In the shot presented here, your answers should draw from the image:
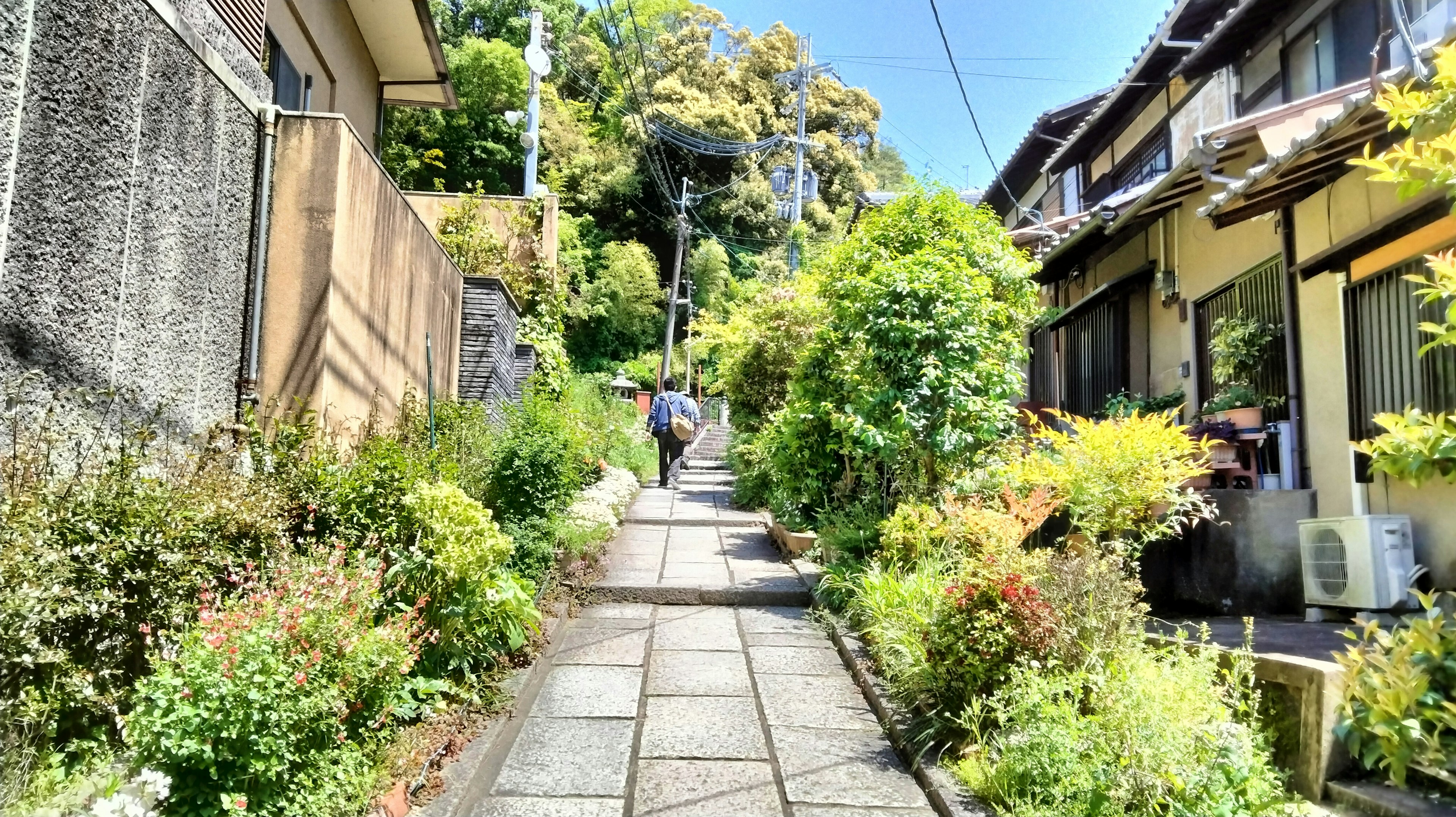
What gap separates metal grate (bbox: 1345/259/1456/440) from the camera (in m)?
4.73

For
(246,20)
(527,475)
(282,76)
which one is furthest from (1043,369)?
(246,20)

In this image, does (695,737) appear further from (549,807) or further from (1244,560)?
(1244,560)

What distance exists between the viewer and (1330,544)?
500 centimetres

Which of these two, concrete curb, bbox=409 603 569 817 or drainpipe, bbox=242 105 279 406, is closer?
concrete curb, bbox=409 603 569 817

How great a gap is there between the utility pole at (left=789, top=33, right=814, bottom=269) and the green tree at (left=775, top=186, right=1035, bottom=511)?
12.5 m

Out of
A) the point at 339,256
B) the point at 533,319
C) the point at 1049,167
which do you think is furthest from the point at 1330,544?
the point at 1049,167

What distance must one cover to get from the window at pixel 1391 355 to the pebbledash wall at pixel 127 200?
6.34 metres

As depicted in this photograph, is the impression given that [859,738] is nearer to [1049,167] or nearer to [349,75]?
[349,75]

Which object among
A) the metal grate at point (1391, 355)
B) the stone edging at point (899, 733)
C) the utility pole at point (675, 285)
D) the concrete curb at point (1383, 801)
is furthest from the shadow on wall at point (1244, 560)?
the utility pole at point (675, 285)

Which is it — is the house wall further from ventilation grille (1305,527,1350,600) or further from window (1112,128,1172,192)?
window (1112,128,1172,192)

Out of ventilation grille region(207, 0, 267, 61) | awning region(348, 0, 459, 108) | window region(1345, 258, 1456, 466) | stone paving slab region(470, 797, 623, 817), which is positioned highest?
awning region(348, 0, 459, 108)

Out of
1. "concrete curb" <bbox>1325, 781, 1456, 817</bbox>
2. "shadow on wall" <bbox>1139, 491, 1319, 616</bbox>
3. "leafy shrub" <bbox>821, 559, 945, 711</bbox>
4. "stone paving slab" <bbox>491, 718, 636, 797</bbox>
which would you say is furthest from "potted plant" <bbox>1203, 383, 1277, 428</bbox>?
"stone paving slab" <bbox>491, 718, 636, 797</bbox>

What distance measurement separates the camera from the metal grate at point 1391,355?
473 cm

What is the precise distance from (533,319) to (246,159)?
757 cm
